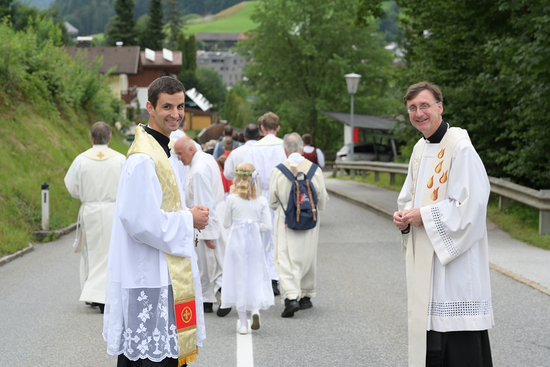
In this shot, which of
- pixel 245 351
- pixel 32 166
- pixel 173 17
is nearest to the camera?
pixel 245 351

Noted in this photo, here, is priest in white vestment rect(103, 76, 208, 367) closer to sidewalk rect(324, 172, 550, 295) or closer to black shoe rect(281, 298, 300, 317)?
black shoe rect(281, 298, 300, 317)

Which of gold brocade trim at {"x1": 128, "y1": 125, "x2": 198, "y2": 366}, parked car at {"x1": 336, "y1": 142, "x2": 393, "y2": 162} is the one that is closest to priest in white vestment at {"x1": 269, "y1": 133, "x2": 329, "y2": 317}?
gold brocade trim at {"x1": 128, "y1": 125, "x2": 198, "y2": 366}

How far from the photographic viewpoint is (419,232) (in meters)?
4.31

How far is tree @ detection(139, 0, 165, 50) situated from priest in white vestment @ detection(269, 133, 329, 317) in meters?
97.4

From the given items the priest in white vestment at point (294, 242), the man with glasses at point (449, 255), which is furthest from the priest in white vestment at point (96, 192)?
the man with glasses at point (449, 255)

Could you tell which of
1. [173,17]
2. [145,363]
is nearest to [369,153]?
[145,363]

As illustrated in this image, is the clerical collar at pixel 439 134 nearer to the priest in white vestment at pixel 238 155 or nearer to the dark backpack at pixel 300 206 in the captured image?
the dark backpack at pixel 300 206

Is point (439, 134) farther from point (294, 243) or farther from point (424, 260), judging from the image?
point (294, 243)

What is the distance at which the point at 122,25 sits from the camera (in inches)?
3706

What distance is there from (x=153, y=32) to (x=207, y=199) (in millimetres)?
99352

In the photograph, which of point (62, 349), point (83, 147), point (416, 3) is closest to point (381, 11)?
point (416, 3)

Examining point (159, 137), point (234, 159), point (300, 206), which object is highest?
point (159, 137)

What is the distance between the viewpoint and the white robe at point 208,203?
7.35 meters

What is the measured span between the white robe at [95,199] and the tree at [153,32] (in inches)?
3814
